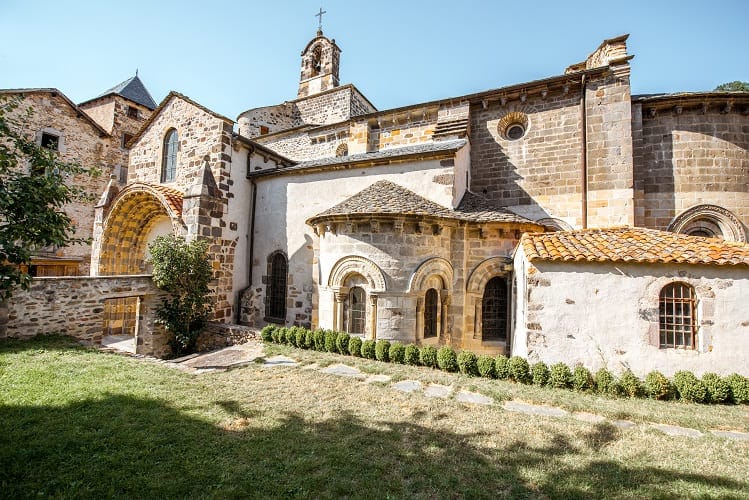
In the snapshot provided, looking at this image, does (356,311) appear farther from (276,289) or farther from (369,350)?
(276,289)

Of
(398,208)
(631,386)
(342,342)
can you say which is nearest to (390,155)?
(398,208)

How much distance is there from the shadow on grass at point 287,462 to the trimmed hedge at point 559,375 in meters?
1.75

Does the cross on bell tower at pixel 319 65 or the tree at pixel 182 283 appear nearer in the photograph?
the tree at pixel 182 283

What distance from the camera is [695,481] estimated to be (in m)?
3.74

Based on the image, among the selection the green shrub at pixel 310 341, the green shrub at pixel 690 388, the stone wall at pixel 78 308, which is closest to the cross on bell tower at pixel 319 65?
the stone wall at pixel 78 308

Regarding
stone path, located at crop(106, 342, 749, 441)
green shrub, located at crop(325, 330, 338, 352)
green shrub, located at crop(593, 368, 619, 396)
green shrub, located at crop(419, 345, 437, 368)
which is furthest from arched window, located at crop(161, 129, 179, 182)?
green shrub, located at crop(593, 368, 619, 396)

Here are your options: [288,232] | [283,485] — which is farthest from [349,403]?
[288,232]

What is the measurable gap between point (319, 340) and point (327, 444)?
4906 millimetres

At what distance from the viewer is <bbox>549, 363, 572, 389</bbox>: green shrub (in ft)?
21.6

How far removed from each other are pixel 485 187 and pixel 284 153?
1227cm

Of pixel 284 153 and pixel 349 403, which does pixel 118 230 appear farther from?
pixel 349 403

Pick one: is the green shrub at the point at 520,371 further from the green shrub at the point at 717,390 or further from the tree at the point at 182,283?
the tree at the point at 182,283

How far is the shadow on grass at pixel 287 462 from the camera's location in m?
3.51

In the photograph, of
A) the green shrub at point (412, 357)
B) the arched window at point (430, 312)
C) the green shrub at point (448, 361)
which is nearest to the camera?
the green shrub at point (448, 361)
